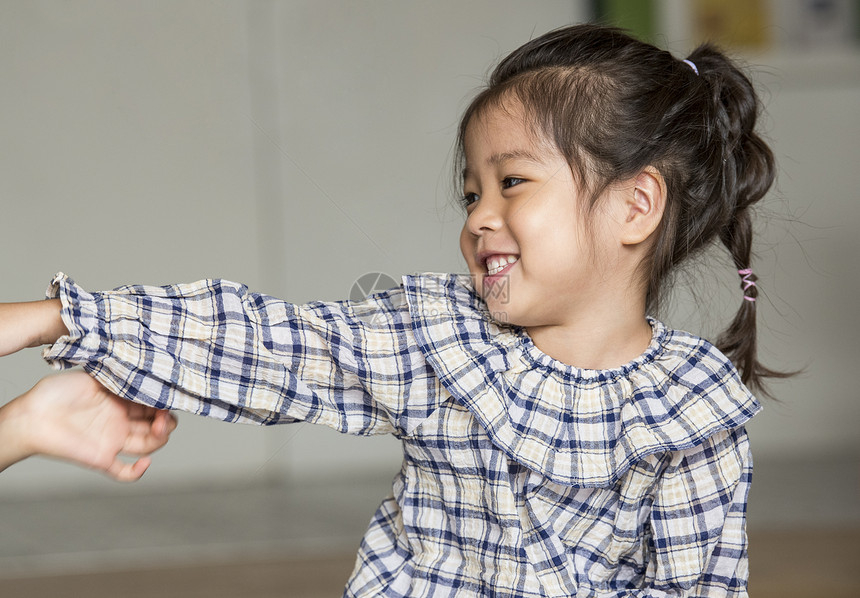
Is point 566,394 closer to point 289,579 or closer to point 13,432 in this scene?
point 13,432

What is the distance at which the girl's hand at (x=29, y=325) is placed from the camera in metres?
0.60

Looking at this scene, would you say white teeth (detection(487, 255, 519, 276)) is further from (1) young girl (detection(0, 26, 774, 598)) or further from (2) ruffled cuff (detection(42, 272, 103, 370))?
(2) ruffled cuff (detection(42, 272, 103, 370))

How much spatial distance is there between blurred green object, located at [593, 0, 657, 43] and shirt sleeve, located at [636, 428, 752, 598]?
1.68 m

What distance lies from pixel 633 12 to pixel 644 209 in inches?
64.6

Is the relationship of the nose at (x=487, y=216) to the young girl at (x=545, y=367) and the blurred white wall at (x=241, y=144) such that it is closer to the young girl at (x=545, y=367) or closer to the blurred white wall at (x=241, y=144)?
the young girl at (x=545, y=367)

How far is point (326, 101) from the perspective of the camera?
1.95 m

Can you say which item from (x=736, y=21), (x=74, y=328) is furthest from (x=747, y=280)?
(x=736, y=21)

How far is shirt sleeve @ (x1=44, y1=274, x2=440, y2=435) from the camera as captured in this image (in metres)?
0.64

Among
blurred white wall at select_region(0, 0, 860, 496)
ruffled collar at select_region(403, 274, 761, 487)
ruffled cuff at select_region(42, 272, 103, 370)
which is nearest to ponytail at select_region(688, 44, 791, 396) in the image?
ruffled collar at select_region(403, 274, 761, 487)

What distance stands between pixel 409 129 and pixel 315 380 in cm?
137

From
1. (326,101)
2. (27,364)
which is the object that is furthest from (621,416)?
(326,101)

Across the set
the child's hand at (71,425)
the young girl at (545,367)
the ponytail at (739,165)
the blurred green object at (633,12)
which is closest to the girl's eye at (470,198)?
the young girl at (545,367)

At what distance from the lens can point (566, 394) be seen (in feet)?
2.49

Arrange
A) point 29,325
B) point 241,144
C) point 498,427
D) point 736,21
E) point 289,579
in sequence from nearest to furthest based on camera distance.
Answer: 1. point 29,325
2. point 498,427
3. point 289,579
4. point 241,144
5. point 736,21
